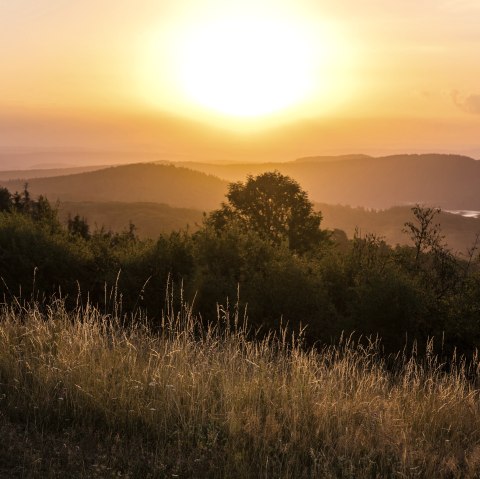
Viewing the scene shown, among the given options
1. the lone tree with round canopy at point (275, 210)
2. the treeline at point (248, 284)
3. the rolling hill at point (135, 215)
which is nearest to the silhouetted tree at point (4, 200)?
the lone tree with round canopy at point (275, 210)

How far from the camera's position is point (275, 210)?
40.4 meters

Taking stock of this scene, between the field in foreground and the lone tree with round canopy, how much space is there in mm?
30197

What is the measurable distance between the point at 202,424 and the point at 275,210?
34.2 m

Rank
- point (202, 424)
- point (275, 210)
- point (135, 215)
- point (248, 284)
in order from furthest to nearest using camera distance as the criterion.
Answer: point (135, 215), point (275, 210), point (248, 284), point (202, 424)

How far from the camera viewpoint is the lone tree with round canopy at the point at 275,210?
3872 cm

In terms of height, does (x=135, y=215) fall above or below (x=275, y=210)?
below

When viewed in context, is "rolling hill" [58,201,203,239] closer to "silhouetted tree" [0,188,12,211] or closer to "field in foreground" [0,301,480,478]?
"silhouetted tree" [0,188,12,211]

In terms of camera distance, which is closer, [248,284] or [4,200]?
[248,284]

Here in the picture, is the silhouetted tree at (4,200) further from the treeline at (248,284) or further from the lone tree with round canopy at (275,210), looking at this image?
the treeline at (248,284)

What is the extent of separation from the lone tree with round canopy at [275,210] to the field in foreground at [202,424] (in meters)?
30.2

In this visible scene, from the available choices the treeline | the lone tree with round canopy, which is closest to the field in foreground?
the treeline

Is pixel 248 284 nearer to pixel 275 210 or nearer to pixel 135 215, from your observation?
pixel 275 210

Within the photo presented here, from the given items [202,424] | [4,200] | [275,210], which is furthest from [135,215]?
[202,424]

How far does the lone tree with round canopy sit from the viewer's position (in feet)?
127
